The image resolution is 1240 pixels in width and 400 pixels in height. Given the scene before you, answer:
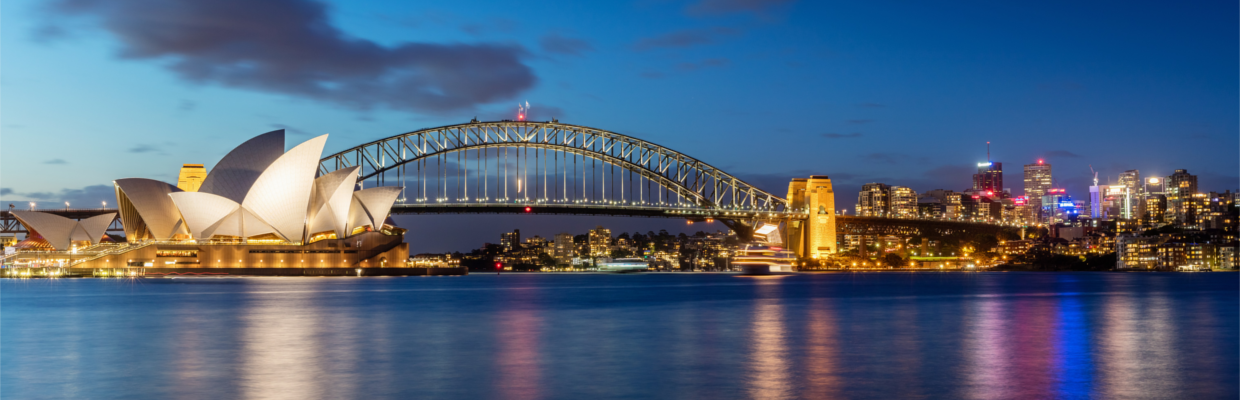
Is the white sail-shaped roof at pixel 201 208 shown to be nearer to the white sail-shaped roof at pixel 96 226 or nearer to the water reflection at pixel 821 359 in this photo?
the white sail-shaped roof at pixel 96 226

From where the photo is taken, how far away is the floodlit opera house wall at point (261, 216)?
203ft

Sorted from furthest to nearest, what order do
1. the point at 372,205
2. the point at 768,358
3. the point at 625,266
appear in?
the point at 625,266 < the point at 372,205 < the point at 768,358

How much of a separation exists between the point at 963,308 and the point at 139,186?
56319 mm

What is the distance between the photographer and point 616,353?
674 inches

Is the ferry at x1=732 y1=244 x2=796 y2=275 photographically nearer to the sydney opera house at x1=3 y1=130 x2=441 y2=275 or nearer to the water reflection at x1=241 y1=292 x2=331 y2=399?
the sydney opera house at x1=3 y1=130 x2=441 y2=275

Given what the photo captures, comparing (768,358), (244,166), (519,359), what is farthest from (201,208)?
(768,358)

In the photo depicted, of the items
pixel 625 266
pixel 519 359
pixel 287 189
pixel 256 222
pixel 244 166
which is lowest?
pixel 625 266

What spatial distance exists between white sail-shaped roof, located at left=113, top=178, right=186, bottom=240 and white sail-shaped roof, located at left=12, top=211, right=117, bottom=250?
11.4 metres

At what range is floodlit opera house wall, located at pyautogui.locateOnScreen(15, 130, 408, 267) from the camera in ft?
203

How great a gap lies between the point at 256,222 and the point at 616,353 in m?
54.8

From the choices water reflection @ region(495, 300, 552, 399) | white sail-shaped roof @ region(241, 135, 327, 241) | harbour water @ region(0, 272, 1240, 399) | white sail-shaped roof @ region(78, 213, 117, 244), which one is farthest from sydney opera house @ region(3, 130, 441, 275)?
water reflection @ region(495, 300, 552, 399)

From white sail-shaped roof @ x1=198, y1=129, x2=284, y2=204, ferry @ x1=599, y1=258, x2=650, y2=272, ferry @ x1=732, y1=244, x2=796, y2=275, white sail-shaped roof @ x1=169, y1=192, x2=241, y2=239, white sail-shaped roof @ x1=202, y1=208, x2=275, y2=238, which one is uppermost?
white sail-shaped roof @ x1=198, y1=129, x2=284, y2=204

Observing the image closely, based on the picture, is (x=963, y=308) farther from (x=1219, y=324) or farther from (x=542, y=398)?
(x=542, y=398)

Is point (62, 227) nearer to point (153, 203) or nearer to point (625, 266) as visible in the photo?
point (153, 203)
